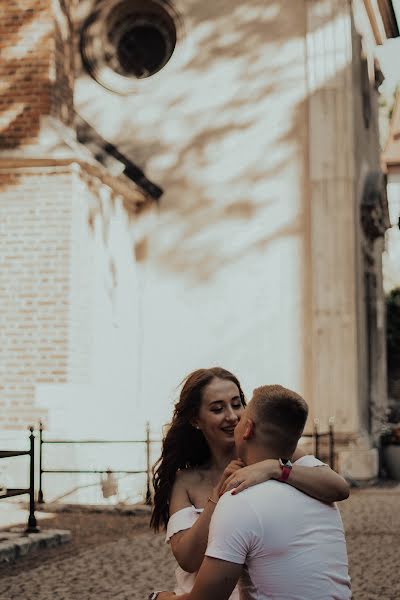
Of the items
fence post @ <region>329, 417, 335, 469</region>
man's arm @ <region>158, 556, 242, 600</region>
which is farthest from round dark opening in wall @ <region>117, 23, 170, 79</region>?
man's arm @ <region>158, 556, 242, 600</region>

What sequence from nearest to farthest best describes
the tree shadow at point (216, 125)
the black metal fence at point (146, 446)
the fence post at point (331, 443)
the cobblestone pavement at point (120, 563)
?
1. the cobblestone pavement at point (120, 563)
2. the black metal fence at point (146, 446)
3. the fence post at point (331, 443)
4. the tree shadow at point (216, 125)

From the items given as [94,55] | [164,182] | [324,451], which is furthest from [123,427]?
[94,55]

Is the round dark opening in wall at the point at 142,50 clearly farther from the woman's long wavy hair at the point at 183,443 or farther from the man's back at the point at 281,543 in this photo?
the man's back at the point at 281,543

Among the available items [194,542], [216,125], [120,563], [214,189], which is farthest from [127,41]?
Answer: [194,542]

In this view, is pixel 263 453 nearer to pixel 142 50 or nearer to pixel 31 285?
pixel 31 285

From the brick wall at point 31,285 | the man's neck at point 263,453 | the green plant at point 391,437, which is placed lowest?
the green plant at point 391,437

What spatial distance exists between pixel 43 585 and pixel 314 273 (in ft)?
25.3

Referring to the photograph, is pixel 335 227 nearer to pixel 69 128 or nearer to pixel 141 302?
pixel 141 302

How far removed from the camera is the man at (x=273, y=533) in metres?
2.50

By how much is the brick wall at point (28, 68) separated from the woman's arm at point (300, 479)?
32.6 ft

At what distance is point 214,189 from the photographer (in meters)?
14.3

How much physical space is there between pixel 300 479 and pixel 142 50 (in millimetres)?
13373

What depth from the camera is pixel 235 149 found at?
46.9 feet

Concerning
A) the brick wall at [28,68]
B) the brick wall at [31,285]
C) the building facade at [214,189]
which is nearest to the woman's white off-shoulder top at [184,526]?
the brick wall at [31,285]
